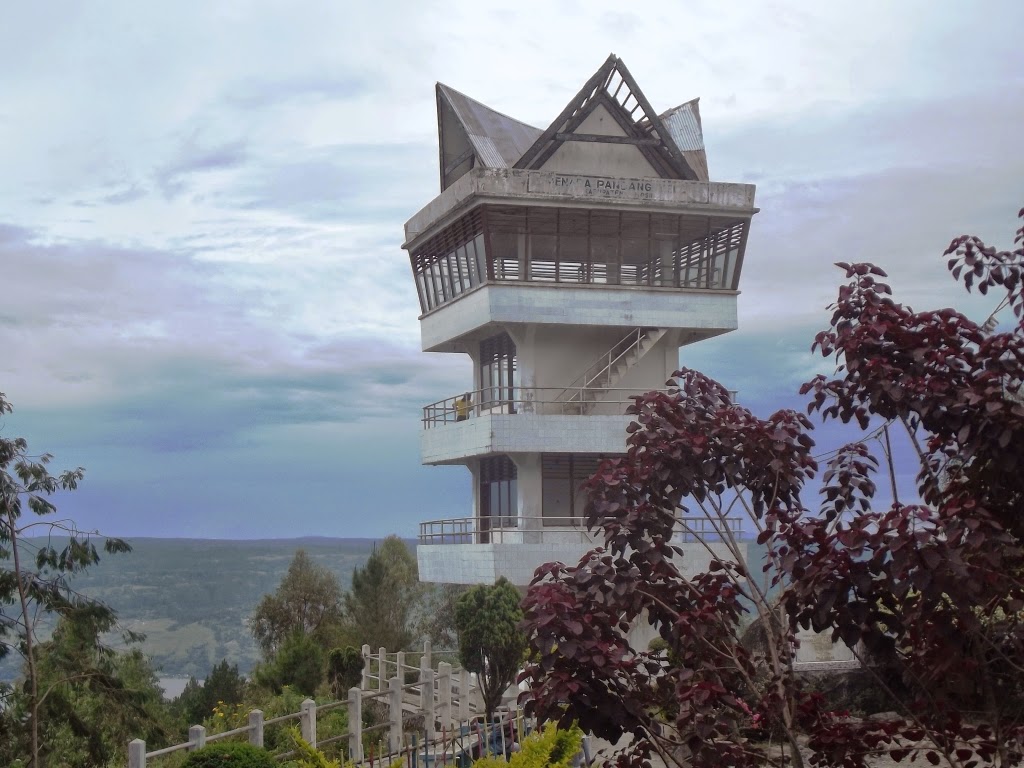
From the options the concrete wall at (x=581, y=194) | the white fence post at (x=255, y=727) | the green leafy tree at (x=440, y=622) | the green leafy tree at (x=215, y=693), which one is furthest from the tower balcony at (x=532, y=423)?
the green leafy tree at (x=440, y=622)

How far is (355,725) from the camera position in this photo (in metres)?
21.9

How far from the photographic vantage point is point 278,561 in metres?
180

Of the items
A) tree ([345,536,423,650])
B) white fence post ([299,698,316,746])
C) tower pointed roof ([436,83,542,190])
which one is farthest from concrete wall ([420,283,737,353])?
tree ([345,536,423,650])

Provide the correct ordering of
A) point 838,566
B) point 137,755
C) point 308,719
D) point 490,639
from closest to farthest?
point 838,566
point 137,755
point 308,719
point 490,639

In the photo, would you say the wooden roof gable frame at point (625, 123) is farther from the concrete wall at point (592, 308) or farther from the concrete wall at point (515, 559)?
the concrete wall at point (515, 559)

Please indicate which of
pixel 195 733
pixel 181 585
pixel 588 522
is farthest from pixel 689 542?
pixel 181 585

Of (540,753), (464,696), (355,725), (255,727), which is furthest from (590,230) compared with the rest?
(540,753)

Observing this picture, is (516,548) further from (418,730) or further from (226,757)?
(226,757)

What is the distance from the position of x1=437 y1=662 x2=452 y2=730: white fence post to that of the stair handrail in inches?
347

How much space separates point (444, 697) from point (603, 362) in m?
11.0

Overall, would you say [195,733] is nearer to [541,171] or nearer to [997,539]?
[997,539]

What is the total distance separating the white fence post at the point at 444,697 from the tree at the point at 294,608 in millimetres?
27425

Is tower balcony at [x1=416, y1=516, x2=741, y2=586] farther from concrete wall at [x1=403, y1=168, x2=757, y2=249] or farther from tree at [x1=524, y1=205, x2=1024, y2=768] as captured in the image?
tree at [x1=524, y1=205, x2=1024, y2=768]

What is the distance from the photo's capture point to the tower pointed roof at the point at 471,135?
111 feet
